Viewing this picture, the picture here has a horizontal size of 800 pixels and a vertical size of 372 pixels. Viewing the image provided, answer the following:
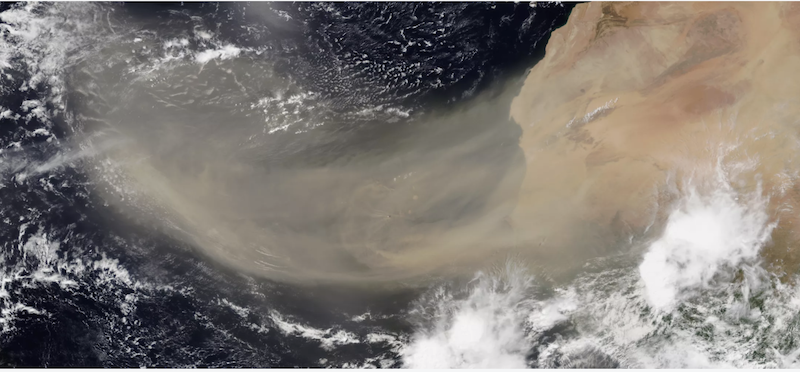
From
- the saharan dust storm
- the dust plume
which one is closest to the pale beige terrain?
the saharan dust storm

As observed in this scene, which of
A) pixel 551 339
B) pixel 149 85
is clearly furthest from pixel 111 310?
pixel 551 339

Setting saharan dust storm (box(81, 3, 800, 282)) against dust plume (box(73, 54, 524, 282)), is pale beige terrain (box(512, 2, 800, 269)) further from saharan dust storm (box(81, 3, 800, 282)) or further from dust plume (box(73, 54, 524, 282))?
dust plume (box(73, 54, 524, 282))

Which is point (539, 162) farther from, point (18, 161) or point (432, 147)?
point (18, 161)

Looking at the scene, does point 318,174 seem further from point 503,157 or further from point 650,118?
point 650,118

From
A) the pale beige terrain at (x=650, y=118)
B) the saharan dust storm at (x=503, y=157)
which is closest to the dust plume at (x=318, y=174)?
the saharan dust storm at (x=503, y=157)

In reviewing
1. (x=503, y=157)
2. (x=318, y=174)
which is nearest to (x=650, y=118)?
(x=503, y=157)
